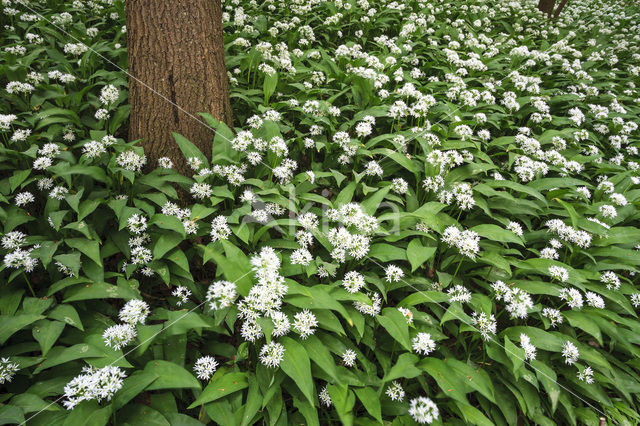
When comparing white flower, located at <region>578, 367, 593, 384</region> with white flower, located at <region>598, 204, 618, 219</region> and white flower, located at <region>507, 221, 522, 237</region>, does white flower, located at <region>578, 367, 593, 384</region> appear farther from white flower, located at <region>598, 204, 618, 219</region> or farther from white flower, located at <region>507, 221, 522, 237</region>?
white flower, located at <region>598, 204, 618, 219</region>

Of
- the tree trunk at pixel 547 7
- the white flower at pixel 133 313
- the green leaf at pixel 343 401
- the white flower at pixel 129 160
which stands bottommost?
the green leaf at pixel 343 401

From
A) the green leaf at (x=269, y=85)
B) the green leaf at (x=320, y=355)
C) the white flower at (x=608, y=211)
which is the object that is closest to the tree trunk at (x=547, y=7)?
the white flower at (x=608, y=211)

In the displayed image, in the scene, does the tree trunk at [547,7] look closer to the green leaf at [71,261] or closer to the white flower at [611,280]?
the white flower at [611,280]

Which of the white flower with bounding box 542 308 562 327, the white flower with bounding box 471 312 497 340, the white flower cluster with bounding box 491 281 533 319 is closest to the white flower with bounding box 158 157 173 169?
the white flower with bounding box 471 312 497 340

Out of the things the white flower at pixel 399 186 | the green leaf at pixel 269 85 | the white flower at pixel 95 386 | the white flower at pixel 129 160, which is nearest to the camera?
the white flower at pixel 95 386

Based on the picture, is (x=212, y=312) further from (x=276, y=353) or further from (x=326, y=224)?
(x=326, y=224)

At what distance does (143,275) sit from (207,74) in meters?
1.92

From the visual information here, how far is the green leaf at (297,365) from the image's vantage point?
1.78 m

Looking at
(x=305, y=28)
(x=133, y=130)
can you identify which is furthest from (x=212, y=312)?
(x=305, y=28)

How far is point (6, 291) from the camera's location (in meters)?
2.10

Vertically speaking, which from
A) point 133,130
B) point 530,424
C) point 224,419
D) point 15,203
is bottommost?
point 530,424

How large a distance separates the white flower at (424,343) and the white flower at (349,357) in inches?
15.9

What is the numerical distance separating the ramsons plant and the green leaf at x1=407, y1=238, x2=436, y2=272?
25mm

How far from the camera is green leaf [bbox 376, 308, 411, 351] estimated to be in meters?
2.07
